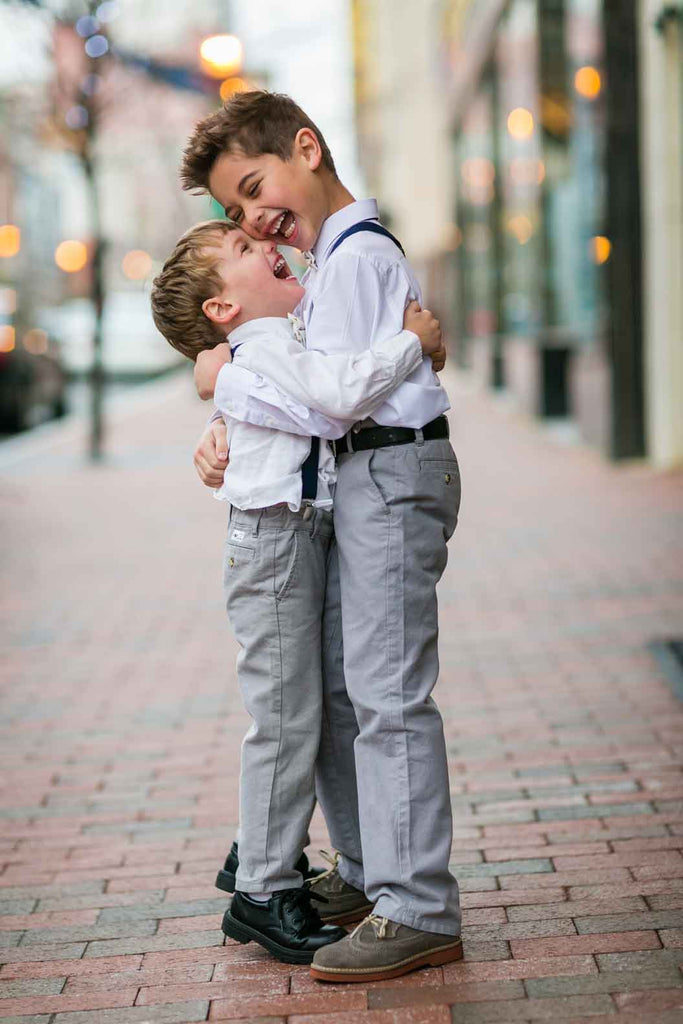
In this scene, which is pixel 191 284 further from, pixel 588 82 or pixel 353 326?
pixel 588 82

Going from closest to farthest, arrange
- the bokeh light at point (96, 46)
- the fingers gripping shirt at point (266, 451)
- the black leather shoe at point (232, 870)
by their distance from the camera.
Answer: the fingers gripping shirt at point (266, 451) < the black leather shoe at point (232, 870) < the bokeh light at point (96, 46)


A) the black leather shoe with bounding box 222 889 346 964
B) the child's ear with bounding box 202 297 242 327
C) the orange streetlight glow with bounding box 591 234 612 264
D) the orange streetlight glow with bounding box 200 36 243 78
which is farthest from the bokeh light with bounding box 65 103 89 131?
the black leather shoe with bounding box 222 889 346 964

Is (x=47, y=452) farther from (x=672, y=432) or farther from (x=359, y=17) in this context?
(x=359, y=17)

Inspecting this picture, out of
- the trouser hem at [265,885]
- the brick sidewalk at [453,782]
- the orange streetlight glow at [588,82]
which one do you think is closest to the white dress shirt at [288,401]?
the trouser hem at [265,885]

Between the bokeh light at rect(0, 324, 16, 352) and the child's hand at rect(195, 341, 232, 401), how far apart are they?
54.5ft

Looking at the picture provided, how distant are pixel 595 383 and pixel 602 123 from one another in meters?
2.51

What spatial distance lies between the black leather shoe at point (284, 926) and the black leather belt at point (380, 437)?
1.04 meters

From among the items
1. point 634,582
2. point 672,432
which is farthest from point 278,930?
point 672,432

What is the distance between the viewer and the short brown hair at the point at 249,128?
10.2 ft

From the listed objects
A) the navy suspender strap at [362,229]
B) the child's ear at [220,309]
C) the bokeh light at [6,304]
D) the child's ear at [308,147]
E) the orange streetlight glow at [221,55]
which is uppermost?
the orange streetlight glow at [221,55]

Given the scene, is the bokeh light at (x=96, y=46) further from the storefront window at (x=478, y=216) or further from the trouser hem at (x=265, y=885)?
the trouser hem at (x=265, y=885)

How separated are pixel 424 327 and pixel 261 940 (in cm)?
144

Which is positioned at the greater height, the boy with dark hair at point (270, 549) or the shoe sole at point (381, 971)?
the boy with dark hair at point (270, 549)

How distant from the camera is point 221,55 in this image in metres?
13.2
